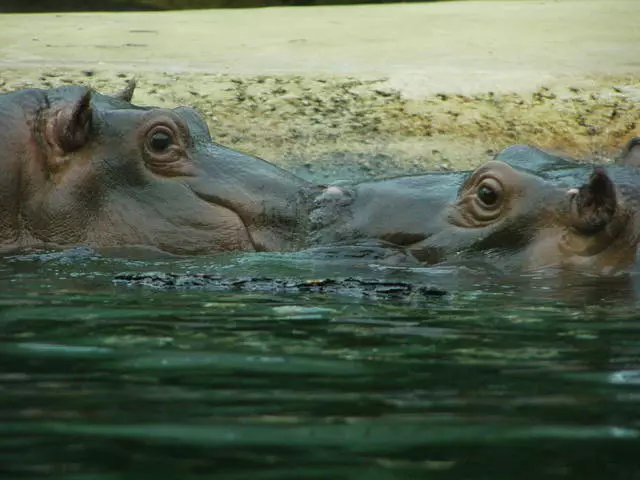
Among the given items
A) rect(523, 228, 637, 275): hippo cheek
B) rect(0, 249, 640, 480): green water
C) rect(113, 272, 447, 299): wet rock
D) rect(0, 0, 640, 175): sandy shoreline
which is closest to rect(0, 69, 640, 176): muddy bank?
rect(0, 0, 640, 175): sandy shoreline

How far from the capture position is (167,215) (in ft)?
20.2

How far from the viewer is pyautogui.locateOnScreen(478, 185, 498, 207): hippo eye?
579 cm

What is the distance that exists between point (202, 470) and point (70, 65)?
7467mm

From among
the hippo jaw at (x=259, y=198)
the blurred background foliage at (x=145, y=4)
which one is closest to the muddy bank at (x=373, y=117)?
the hippo jaw at (x=259, y=198)

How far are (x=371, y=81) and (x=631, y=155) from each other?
3.37m

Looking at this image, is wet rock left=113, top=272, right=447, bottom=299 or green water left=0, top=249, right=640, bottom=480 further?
wet rock left=113, top=272, right=447, bottom=299

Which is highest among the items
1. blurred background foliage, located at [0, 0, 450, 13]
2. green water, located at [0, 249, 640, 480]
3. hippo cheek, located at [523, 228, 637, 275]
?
blurred background foliage, located at [0, 0, 450, 13]

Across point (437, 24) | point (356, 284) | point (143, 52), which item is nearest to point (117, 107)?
point (356, 284)

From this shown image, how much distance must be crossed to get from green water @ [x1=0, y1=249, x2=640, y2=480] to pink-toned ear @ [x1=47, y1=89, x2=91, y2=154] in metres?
1.28

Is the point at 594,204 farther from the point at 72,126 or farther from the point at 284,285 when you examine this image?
the point at 72,126

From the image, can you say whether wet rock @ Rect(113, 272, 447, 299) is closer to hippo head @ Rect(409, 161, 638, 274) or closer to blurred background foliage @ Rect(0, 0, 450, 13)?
hippo head @ Rect(409, 161, 638, 274)

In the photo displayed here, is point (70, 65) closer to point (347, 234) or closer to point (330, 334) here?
point (347, 234)

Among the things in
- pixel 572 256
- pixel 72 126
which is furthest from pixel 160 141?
pixel 572 256

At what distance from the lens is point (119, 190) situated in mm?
6164
